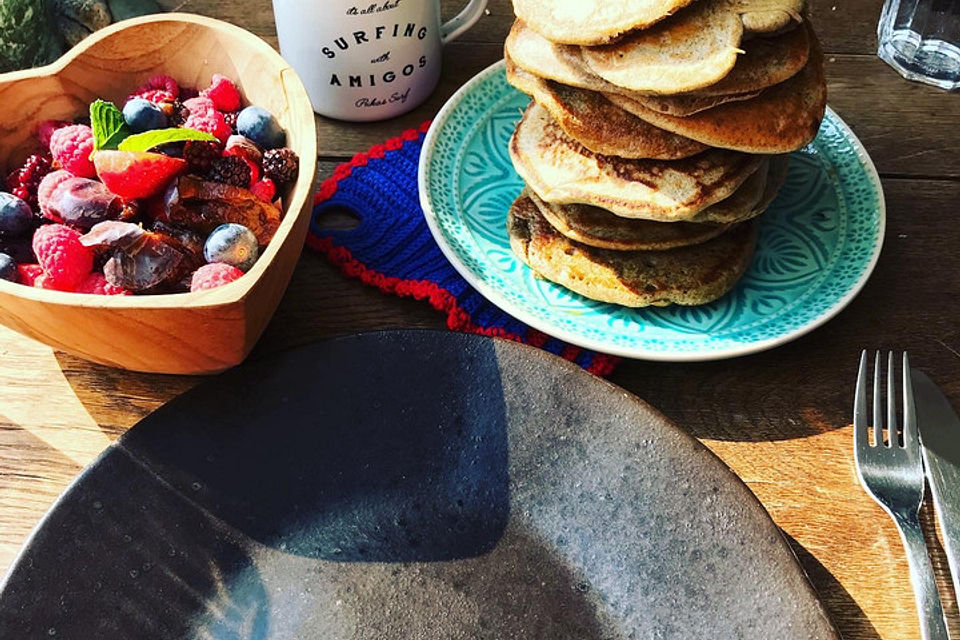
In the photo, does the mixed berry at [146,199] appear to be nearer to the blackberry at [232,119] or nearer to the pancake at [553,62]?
the blackberry at [232,119]

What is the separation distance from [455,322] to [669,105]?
1.13 feet

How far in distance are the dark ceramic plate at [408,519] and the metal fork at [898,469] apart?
0.13 meters

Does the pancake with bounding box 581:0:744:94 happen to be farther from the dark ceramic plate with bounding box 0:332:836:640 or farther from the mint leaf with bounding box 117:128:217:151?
the mint leaf with bounding box 117:128:217:151

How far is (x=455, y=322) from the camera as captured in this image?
110 centimetres

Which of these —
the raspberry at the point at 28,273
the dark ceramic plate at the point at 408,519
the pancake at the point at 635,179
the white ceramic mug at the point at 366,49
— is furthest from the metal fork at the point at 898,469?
the raspberry at the point at 28,273

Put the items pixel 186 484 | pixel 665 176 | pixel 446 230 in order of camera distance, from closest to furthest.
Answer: pixel 186 484
pixel 665 176
pixel 446 230

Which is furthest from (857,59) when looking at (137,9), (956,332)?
(137,9)

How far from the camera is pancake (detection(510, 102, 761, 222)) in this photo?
987 mm

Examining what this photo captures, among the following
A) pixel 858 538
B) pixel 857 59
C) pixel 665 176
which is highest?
pixel 665 176

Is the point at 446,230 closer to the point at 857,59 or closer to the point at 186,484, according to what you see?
the point at 186,484

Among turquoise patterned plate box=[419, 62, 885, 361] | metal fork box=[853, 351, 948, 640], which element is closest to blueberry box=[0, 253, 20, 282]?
turquoise patterned plate box=[419, 62, 885, 361]

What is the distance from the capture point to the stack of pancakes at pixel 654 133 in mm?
917

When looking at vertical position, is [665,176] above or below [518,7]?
below

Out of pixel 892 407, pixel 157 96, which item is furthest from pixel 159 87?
pixel 892 407
